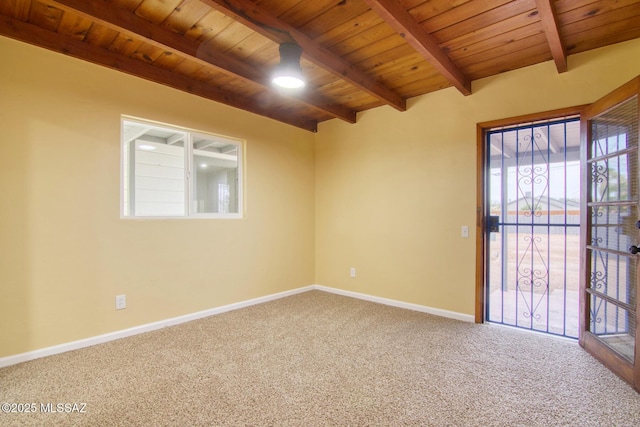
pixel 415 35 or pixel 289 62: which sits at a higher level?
pixel 415 35

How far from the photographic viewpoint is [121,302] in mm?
2801

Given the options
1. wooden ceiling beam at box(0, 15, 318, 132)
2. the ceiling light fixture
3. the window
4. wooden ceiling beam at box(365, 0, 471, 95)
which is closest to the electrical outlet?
the window

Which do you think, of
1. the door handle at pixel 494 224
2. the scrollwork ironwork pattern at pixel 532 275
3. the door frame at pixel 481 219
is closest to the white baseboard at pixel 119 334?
the door frame at pixel 481 219

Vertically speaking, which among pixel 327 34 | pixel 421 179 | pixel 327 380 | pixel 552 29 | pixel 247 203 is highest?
pixel 327 34

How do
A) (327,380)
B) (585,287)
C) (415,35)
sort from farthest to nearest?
(585,287)
(415,35)
(327,380)

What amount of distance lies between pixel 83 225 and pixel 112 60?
1.45 m

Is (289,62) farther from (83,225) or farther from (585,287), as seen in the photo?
(585,287)

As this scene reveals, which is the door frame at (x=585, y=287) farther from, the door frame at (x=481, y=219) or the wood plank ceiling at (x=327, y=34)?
the door frame at (x=481, y=219)

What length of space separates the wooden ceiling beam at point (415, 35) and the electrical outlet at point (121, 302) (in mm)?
3064

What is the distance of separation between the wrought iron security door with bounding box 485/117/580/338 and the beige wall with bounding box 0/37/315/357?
9.69ft

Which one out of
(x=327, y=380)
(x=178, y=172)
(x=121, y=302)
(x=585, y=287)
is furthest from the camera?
(x=178, y=172)

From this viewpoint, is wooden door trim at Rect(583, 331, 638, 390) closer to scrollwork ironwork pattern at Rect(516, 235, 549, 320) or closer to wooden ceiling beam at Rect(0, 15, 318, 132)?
scrollwork ironwork pattern at Rect(516, 235, 549, 320)

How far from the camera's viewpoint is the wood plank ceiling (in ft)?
6.76

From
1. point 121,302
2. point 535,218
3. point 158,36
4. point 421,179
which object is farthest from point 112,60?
point 535,218
